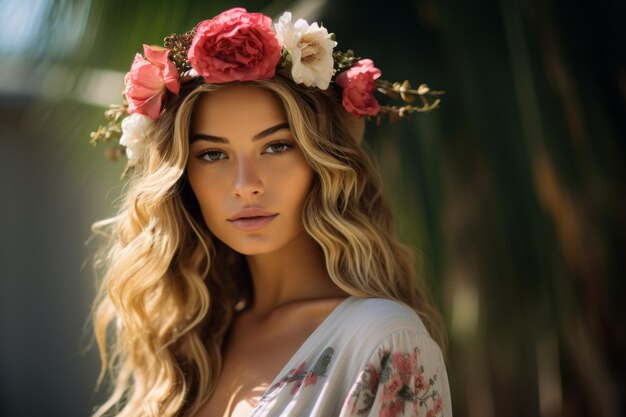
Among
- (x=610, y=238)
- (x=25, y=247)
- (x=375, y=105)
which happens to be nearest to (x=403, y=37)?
(x=375, y=105)

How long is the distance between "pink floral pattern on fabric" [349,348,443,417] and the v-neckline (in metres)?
0.21

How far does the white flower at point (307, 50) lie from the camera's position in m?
2.10

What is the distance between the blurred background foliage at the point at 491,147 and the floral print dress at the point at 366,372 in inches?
17.4

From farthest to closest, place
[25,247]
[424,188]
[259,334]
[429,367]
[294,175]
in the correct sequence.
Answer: [25,247], [424,188], [259,334], [294,175], [429,367]

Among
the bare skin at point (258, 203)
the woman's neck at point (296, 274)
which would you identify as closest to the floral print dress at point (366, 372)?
the bare skin at point (258, 203)

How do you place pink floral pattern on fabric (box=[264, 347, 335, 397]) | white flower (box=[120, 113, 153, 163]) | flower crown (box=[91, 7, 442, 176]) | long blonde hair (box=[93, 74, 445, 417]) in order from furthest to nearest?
white flower (box=[120, 113, 153, 163])
long blonde hair (box=[93, 74, 445, 417])
flower crown (box=[91, 7, 442, 176])
pink floral pattern on fabric (box=[264, 347, 335, 397])

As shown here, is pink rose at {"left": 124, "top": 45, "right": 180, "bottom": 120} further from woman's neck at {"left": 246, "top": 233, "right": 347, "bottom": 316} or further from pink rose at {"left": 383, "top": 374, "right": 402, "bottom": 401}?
pink rose at {"left": 383, "top": 374, "right": 402, "bottom": 401}

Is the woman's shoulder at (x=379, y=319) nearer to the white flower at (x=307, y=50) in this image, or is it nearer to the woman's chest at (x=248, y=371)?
the woman's chest at (x=248, y=371)

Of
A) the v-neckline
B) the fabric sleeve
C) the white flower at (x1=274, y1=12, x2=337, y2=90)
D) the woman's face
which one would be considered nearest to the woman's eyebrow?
the woman's face

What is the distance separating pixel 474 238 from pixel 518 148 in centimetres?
29

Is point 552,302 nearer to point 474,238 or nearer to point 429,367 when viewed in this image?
point 474,238

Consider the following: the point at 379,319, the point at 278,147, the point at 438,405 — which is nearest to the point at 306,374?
the point at 379,319

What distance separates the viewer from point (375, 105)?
7.29ft

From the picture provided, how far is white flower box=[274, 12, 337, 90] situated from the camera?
2.10m
